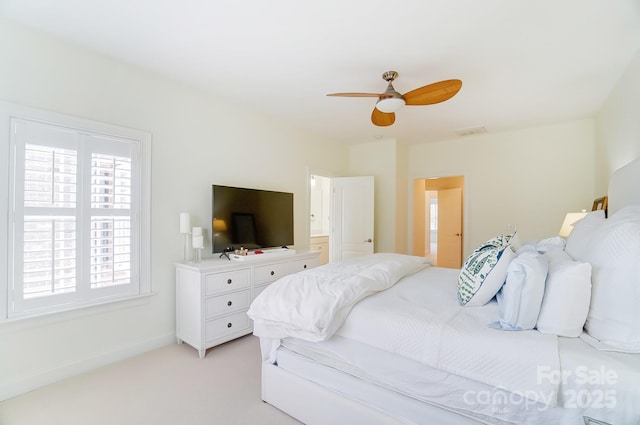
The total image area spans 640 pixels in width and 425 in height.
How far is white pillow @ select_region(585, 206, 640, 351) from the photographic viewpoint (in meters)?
1.10

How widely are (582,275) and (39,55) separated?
12.1 ft

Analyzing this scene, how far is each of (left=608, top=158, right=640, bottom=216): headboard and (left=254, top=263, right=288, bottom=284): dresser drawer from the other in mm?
3034

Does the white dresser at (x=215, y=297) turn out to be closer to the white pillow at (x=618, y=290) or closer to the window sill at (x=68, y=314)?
the window sill at (x=68, y=314)

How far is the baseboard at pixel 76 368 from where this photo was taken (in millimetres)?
1968

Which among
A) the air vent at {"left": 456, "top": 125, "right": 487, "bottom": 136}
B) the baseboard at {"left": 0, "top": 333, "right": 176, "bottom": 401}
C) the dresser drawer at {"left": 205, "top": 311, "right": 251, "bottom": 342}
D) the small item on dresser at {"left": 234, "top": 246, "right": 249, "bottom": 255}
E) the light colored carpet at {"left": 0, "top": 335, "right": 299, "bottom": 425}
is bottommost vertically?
the light colored carpet at {"left": 0, "top": 335, "right": 299, "bottom": 425}

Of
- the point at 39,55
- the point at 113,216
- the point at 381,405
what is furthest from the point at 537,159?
the point at 39,55

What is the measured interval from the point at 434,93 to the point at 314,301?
1926 mm

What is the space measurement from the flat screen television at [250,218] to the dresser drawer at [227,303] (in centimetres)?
52

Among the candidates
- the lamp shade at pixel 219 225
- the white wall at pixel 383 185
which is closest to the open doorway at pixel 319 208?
the white wall at pixel 383 185

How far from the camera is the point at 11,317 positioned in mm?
1953

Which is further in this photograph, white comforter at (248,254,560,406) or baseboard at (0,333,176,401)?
baseboard at (0,333,176,401)

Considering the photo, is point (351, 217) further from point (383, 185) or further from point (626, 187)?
point (626, 187)

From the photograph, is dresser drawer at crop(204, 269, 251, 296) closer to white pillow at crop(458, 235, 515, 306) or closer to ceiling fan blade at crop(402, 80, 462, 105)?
white pillow at crop(458, 235, 515, 306)

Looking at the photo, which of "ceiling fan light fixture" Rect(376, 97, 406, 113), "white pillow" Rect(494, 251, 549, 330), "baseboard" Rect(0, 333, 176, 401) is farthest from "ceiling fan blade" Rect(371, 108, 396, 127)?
"baseboard" Rect(0, 333, 176, 401)
